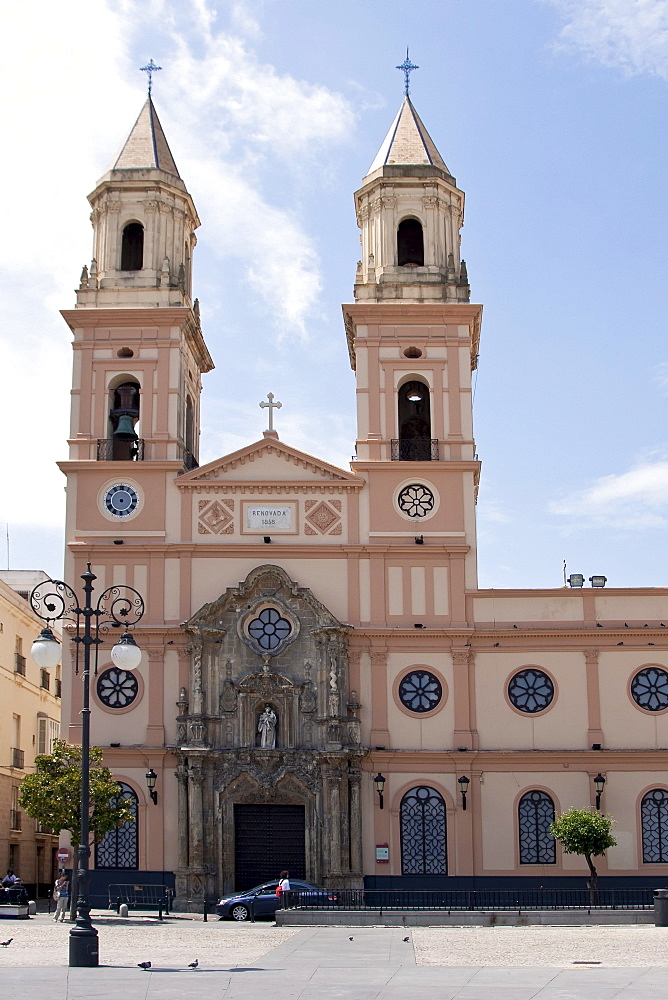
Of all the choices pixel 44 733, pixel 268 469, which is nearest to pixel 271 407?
pixel 268 469

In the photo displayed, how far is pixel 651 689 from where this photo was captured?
43.3 m

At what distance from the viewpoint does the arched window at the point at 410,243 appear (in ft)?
159

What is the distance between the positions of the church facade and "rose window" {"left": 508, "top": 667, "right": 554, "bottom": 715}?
7 centimetres

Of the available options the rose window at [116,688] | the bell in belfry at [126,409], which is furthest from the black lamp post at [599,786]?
the bell in belfry at [126,409]

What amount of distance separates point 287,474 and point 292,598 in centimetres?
432

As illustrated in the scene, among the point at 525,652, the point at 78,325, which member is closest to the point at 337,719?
the point at 525,652

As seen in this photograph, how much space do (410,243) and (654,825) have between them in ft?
72.6

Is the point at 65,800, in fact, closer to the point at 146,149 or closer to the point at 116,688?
the point at 116,688

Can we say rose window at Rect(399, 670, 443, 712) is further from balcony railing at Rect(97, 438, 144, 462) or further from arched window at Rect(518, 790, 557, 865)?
balcony railing at Rect(97, 438, 144, 462)

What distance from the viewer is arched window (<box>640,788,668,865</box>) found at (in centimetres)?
4188

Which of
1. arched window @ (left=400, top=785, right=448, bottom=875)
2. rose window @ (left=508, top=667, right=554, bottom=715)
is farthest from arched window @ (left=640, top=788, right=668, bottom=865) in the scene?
arched window @ (left=400, top=785, right=448, bottom=875)

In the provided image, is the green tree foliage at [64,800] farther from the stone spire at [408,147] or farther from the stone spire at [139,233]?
the stone spire at [408,147]

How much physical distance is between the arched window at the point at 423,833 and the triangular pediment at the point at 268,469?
34.3ft

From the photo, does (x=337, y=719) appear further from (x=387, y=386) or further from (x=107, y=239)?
(x=107, y=239)
